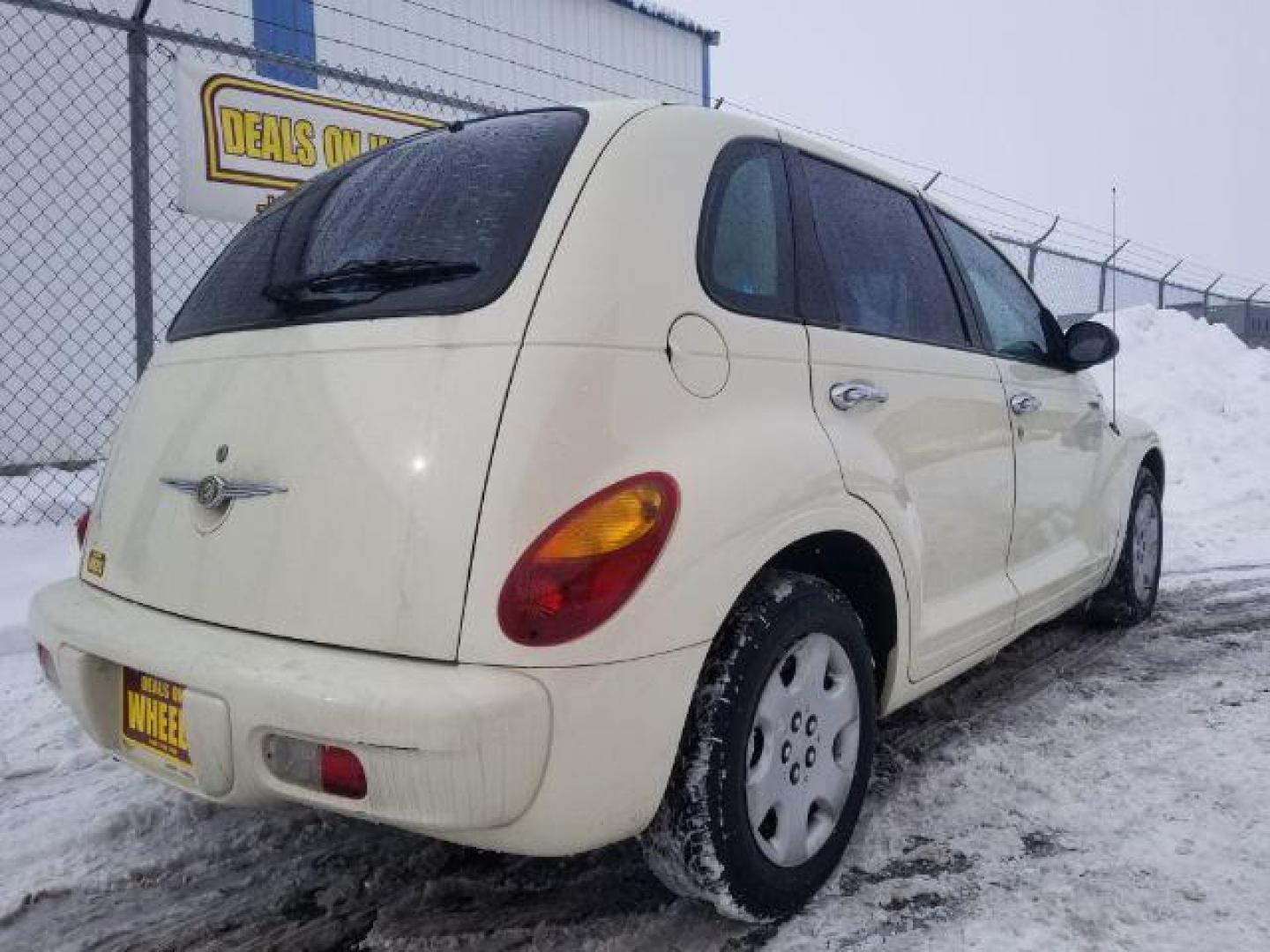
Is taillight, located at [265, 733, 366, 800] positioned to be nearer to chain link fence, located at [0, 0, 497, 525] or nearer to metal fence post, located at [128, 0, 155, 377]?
metal fence post, located at [128, 0, 155, 377]

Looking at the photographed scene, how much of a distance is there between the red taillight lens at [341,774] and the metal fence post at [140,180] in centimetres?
353

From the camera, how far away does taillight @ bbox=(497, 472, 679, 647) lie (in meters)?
1.53

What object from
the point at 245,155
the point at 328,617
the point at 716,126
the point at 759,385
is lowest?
the point at 328,617

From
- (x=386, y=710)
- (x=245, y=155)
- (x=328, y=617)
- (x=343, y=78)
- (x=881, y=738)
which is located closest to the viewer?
(x=386, y=710)

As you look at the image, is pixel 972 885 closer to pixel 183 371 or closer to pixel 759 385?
pixel 759 385

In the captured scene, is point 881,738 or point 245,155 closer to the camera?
point 881,738

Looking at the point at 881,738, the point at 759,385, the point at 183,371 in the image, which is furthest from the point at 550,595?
the point at 881,738

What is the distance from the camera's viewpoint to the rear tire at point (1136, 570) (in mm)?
4066

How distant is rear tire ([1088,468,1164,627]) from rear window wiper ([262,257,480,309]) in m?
3.27

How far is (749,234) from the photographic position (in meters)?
2.07

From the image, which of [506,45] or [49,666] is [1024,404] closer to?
[49,666]

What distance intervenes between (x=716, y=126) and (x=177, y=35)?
12.2ft

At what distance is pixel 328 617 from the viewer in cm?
162

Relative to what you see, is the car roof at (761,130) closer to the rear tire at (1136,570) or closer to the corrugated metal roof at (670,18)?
the rear tire at (1136,570)
